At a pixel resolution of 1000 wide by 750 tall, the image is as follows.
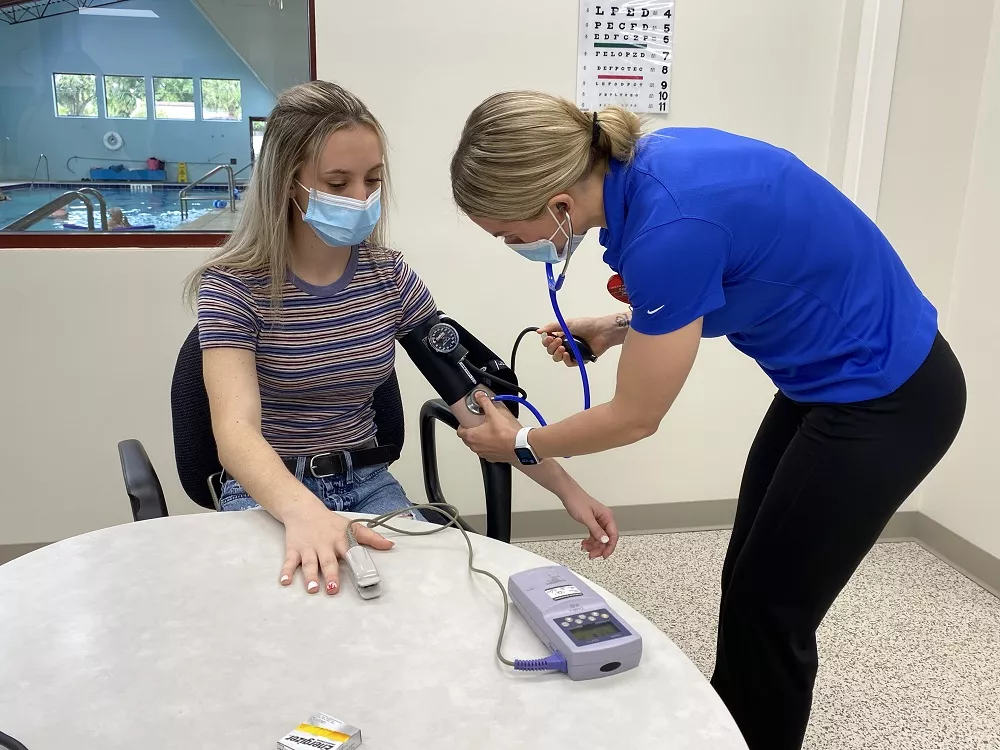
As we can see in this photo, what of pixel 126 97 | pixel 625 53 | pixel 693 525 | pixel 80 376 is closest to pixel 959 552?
pixel 693 525

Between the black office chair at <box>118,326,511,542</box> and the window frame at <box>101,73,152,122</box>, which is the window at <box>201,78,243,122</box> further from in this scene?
the black office chair at <box>118,326,511,542</box>

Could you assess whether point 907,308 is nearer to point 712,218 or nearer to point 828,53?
point 712,218

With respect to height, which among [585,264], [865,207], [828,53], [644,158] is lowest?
[585,264]

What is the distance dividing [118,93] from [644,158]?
1684 millimetres

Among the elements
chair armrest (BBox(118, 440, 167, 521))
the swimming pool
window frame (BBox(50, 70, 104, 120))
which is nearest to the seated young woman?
chair armrest (BBox(118, 440, 167, 521))

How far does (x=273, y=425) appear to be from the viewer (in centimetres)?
142

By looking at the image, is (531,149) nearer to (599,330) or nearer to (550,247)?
(550,247)

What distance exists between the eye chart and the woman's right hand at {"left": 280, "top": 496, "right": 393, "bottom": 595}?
62.5 inches

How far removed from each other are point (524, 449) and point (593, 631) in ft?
1.65

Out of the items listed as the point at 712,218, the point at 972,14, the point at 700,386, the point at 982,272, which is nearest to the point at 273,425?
the point at 712,218

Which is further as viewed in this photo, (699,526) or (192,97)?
(699,526)

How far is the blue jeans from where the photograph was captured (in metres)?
1.40

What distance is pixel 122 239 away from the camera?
2176 mm

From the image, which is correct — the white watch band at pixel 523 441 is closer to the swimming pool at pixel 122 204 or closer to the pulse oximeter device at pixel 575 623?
the pulse oximeter device at pixel 575 623
